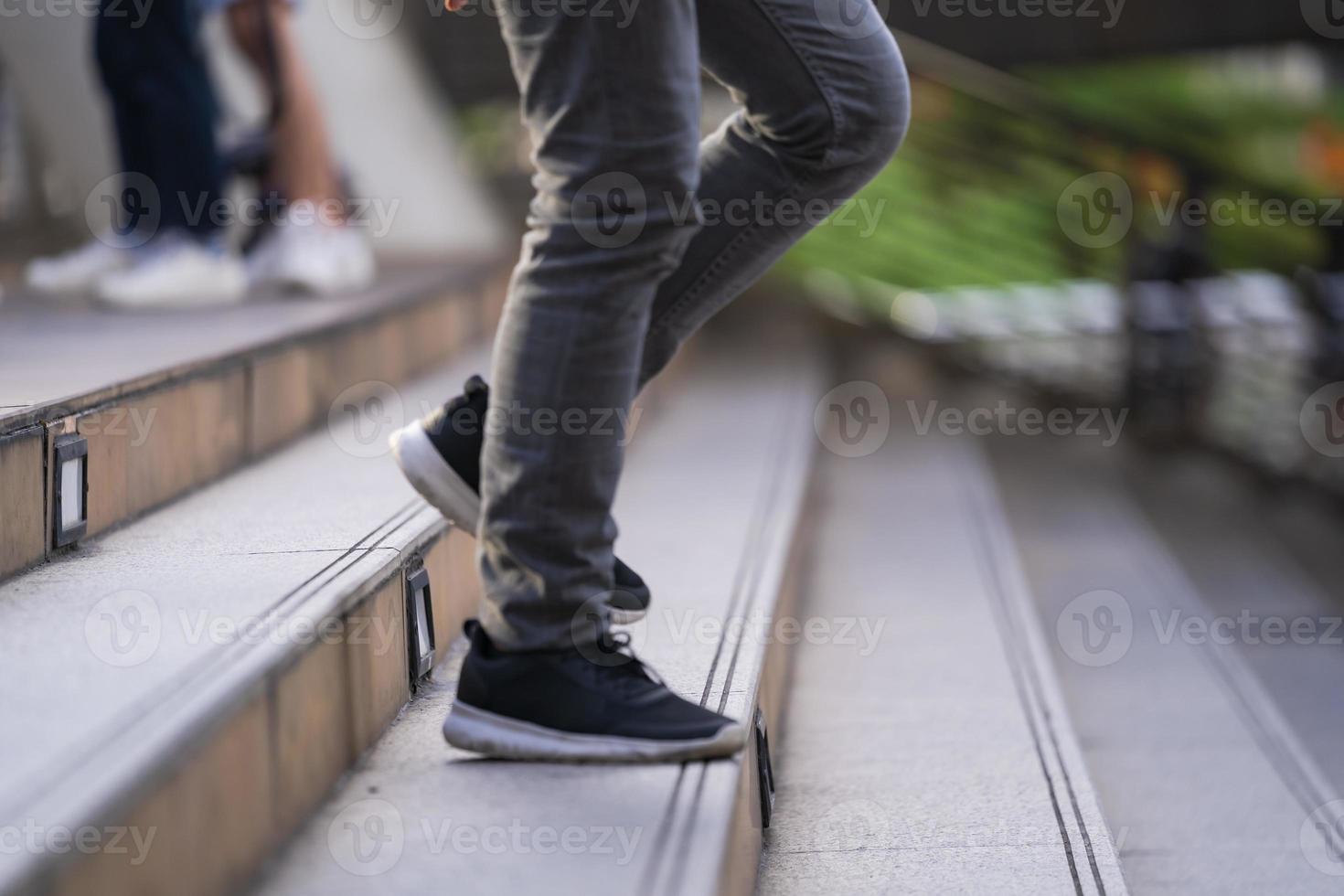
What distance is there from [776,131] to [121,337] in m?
0.87

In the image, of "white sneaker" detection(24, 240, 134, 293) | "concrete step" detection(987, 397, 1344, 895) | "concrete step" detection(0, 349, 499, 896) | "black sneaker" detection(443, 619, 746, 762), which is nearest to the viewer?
"concrete step" detection(0, 349, 499, 896)

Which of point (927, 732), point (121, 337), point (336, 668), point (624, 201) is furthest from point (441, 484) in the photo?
point (121, 337)

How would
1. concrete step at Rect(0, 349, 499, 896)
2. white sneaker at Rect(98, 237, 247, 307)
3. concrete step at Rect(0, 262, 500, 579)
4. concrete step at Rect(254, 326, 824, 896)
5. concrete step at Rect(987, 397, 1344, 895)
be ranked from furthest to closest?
white sneaker at Rect(98, 237, 247, 307)
concrete step at Rect(987, 397, 1344, 895)
concrete step at Rect(0, 262, 500, 579)
concrete step at Rect(254, 326, 824, 896)
concrete step at Rect(0, 349, 499, 896)

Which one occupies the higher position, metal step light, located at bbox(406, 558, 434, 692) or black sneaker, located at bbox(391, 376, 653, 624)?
black sneaker, located at bbox(391, 376, 653, 624)

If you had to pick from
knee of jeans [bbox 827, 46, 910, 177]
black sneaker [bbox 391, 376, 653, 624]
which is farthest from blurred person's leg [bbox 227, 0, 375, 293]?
knee of jeans [bbox 827, 46, 910, 177]

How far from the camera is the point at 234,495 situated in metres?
1.22

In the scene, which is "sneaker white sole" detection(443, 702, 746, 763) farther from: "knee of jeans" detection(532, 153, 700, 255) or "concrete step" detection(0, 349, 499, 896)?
"knee of jeans" detection(532, 153, 700, 255)

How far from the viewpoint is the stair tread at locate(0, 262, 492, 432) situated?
1.08 meters

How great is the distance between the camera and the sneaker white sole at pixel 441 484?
0.89 metres

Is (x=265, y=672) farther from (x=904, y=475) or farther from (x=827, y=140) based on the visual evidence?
(x=904, y=475)

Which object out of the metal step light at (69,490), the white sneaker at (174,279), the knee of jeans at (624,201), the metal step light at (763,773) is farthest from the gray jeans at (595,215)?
the white sneaker at (174,279)

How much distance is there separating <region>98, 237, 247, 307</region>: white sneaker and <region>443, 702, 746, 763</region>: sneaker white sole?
1.16m

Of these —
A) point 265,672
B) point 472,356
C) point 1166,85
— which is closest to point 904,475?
point 472,356

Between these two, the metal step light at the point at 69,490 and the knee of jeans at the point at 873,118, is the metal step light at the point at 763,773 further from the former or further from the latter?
the metal step light at the point at 69,490
